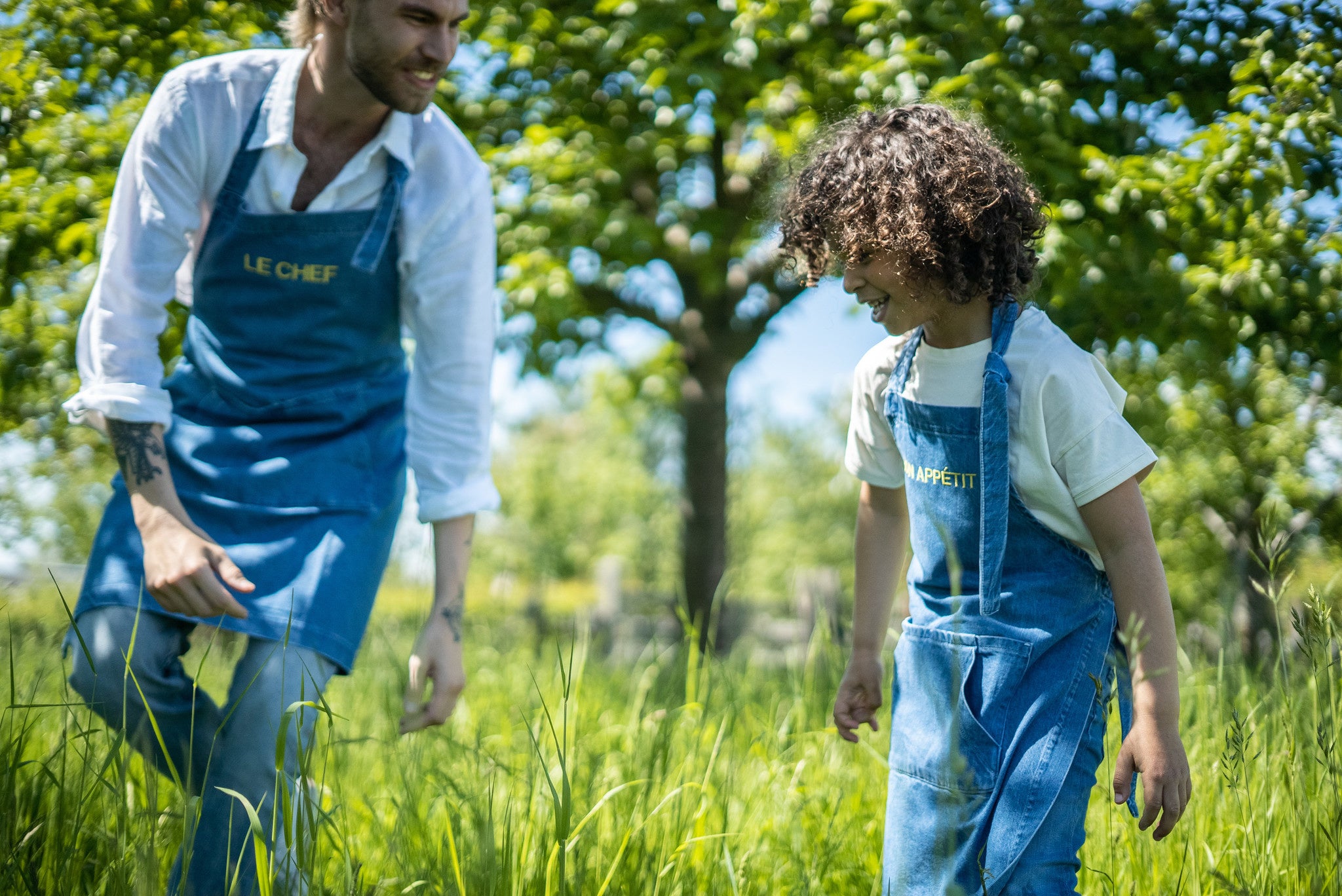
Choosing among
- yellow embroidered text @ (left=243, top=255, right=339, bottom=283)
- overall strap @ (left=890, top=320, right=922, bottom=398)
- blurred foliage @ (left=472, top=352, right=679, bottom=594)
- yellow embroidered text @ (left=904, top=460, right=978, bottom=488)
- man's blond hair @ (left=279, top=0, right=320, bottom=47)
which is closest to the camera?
yellow embroidered text @ (left=904, top=460, right=978, bottom=488)

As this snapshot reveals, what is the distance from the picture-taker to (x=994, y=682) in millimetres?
1480

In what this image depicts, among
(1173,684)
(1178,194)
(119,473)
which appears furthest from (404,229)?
(1178,194)

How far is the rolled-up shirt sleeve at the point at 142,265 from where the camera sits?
1622mm

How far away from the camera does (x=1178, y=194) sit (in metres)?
3.51

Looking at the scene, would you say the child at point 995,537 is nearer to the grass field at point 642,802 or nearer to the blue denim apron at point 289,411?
the grass field at point 642,802

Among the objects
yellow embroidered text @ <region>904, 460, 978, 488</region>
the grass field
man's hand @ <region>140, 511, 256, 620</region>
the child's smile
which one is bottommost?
the grass field

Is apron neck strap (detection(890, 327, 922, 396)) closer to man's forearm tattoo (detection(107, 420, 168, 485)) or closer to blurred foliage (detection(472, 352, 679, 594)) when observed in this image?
man's forearm tattoo (detection(107, 420, 168, 485))

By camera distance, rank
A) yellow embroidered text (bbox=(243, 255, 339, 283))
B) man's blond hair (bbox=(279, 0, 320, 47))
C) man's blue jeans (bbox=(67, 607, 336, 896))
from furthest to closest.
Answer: man's blond hair (bbox=(279, 0, 320, 47)) < yellow embroidered text (bbox=(243, 255, 339, 283)) < man's blue jeans (bbox=(67, 607, 336, 896))

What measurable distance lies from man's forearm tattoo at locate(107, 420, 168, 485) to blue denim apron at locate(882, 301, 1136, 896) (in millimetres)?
1352

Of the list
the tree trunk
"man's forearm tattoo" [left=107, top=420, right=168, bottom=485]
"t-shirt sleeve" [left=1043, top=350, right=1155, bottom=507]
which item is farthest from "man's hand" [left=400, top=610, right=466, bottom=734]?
the tree trunk

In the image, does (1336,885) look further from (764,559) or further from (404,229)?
(764,559)

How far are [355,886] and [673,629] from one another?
21.5 feet

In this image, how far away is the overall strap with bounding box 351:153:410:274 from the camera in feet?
5.96

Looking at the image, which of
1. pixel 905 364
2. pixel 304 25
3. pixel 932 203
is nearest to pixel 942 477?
pixel 905 364
